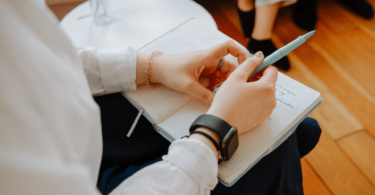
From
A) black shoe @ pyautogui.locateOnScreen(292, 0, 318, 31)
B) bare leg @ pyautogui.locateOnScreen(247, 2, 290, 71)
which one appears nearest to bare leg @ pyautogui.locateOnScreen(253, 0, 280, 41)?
bare leg @ pyautogui.locateOnScreen(247, 2, 290, 71)

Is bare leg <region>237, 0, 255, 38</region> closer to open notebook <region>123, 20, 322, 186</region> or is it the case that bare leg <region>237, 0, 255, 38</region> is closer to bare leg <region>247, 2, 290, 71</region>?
bare leg <region>247, 2, 290, 71</region>

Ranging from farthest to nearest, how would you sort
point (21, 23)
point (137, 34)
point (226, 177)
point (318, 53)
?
point (318, 53)
point (137, 34)
point (226, 177)
point (21, 23)

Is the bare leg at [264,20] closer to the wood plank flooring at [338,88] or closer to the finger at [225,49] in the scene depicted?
the wood plank flooring at [338,88]

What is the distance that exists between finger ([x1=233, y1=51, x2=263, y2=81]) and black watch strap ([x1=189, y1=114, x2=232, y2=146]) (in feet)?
0.33

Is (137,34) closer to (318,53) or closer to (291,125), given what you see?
(291,125)

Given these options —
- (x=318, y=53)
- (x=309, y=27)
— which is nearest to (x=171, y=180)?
(x=318, y=53)

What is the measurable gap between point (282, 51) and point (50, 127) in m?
0.41

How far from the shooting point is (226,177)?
0.42 meters

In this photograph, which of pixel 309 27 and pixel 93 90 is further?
pixel 309 27

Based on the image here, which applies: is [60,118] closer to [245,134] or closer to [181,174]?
[181,174]

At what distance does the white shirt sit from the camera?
9.5 inches

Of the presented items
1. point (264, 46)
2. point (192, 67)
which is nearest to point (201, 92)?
point (192, 67)

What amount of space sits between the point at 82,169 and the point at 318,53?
138 centimetres

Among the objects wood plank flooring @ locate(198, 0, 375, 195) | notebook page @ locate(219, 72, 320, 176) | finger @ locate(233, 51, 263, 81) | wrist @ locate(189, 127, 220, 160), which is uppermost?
finger @ locate(233, 51, 263, 81)
